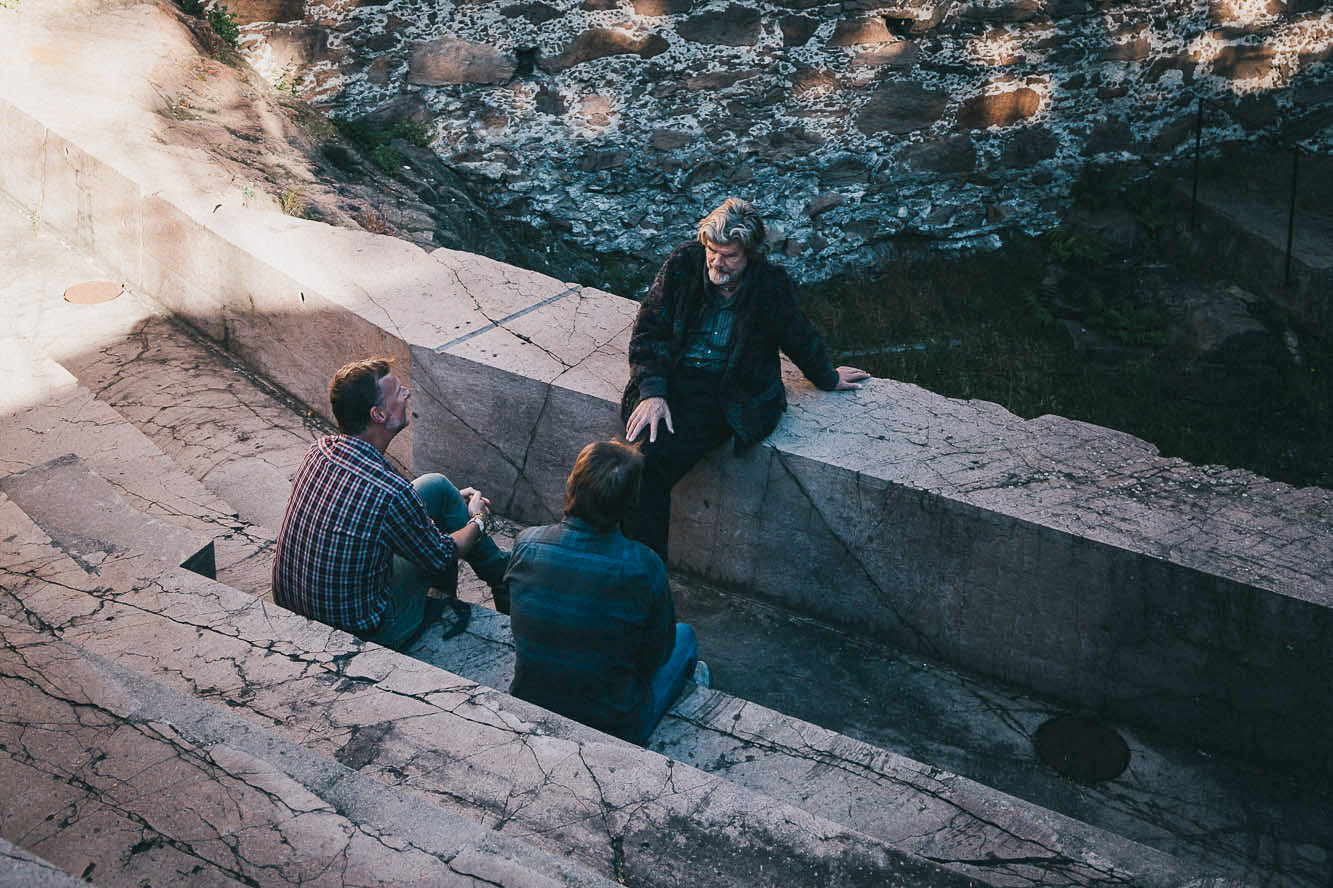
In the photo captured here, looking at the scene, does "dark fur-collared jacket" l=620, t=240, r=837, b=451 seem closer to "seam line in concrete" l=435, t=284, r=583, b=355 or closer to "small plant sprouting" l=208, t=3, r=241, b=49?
"seam line in concrete" l=435, t=284, r=583, b=355

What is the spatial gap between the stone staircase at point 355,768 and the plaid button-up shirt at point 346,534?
0.17 m

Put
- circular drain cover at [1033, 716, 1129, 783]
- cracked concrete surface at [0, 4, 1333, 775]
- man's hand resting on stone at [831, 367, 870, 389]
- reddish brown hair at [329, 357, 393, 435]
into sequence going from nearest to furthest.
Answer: reddish brown hair at [329, 357, 393, 435] < cracked concrete surface at [0, 4, 1333, 775] < circular drain cover at [1033, 716, 1129, 783] < man's hand resting on stone at [831, 367, 870, 389]

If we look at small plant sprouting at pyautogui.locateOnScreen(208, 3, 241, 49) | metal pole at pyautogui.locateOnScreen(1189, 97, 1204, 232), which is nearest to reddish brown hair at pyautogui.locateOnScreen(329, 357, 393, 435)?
small plant sprouting at pyautogui.locateOnScreen(208, 3, 241, 49)

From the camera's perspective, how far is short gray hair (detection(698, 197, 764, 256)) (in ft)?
12.0

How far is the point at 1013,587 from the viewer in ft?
11.7

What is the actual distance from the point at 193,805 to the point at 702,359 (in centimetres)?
230

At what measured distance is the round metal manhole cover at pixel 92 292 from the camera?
5266 millimetres

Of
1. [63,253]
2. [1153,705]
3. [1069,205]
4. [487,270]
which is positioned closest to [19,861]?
[1153,705]

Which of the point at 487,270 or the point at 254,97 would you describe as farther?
the point at 254,97

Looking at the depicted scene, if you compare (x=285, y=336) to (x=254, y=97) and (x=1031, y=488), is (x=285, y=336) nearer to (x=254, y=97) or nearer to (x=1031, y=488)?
(x=254, y=97)

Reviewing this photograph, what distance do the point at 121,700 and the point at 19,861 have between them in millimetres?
658

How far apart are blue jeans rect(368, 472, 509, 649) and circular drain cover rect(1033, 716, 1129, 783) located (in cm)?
182

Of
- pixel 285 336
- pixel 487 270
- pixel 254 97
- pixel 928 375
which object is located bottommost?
pixel 928 375

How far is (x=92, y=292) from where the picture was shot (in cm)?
532
